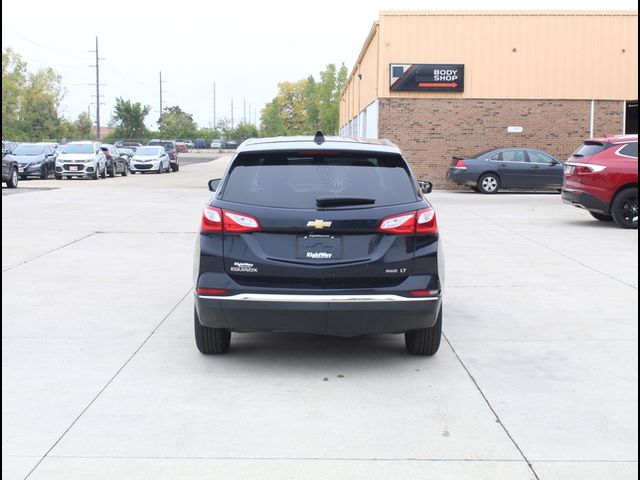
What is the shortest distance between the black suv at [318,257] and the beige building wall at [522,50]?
2511 cm

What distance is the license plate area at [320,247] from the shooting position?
19.1 feet

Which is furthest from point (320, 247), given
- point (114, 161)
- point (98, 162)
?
point (114, 161)

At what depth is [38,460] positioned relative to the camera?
4391mm

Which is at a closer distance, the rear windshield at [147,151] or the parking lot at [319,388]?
the parking lot at [319,388]

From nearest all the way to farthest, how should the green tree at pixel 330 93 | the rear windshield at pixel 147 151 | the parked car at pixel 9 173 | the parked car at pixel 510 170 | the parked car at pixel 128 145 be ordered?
1. the parked car at pixel 510 170
2. the parked car at pixel 9 173
3. the rear windshield at pixel 147 151
4. the parked car at pixel 128 145
5. the green tree at pixel 330 93

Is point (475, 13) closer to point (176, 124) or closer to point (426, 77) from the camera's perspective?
point (426, 77)

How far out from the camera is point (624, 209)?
15.8 metres

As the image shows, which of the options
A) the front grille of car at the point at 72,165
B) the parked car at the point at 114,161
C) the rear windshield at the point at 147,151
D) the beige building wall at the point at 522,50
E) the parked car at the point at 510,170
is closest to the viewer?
the parked car at the point at 510,170

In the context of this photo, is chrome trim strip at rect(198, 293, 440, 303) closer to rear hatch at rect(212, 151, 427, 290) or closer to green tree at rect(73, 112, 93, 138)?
rear hatch at rect(212, 151, 427, 290)

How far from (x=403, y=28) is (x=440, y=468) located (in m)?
27.5

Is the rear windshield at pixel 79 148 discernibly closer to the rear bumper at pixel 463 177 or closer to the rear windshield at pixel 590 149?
the rear bumper at pixel 463 177

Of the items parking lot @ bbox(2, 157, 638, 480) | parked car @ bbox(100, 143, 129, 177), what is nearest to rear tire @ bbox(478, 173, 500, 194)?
parking lot @ bbox(2, 157, 638, 480)

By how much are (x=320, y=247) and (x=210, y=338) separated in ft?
3.99

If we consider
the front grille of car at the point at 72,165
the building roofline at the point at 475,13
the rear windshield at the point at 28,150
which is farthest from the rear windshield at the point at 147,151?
the building roofline at the point at 475,13
